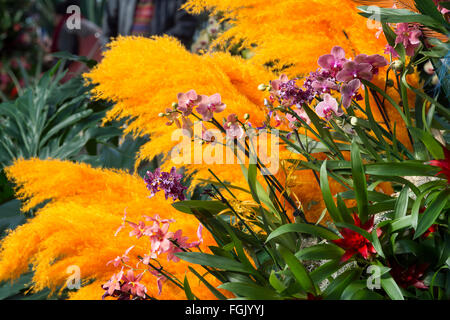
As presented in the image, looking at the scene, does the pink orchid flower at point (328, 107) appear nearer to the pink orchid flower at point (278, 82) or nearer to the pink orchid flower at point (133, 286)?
the pink orchid flower at point (278, 82)

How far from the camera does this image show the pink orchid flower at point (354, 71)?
336 mm

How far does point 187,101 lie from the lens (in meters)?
0.36

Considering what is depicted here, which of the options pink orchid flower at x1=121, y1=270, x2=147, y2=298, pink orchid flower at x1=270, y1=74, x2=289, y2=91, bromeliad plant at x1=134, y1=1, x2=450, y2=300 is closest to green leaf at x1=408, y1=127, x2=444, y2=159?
bromeliad plant at x1=134, y1=1, x2=450, y2=300

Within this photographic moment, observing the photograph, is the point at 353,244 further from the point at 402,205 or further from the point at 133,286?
the point at 133,286

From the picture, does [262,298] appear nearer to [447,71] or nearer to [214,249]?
[214,249]

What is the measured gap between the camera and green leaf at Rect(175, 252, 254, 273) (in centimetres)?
32

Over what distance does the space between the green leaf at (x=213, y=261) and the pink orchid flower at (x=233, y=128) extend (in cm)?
9

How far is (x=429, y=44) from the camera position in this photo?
37 centimetres

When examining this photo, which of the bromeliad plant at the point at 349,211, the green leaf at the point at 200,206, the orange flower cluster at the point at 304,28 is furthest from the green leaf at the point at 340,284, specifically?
the orange flower cluster at the point at 304,28

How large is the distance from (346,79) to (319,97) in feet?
0.14

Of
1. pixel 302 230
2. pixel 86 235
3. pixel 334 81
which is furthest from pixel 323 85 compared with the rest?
pixel 86 235

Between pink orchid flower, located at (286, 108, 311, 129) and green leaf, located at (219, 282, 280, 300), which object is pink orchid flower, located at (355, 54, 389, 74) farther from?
green leaf, located at (219, 282, 280, 300)

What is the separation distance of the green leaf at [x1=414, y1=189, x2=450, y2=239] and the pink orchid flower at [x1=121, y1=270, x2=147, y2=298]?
0.19m
